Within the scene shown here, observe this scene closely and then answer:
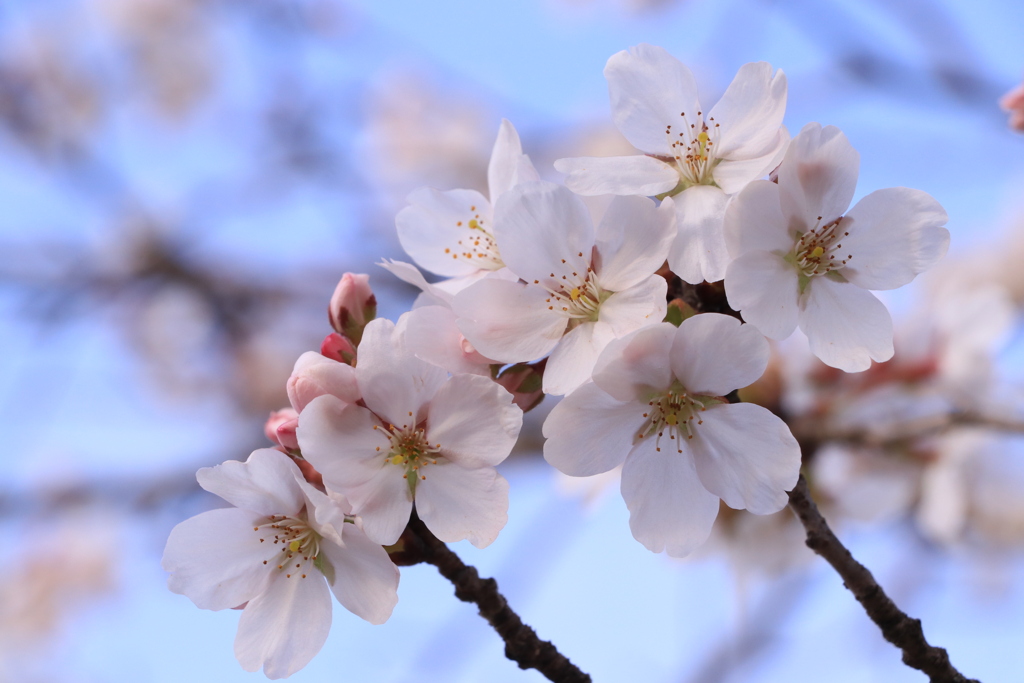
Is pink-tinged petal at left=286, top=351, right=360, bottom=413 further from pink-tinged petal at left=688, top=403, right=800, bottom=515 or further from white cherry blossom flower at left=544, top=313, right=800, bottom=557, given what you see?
pink-tinged petal at left=688, top=403, right=800, bottom=515

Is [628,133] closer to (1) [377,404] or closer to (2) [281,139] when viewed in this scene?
(1) [377,404]

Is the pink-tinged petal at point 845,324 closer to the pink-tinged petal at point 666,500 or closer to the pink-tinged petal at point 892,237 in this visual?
the pink-tinged petal at point 892,237

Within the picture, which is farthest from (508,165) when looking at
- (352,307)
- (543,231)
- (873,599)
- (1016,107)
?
(1016,107)

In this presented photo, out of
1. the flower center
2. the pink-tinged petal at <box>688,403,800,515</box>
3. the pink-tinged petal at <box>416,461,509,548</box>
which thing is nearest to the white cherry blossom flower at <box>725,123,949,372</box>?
the pink-tinged petal at <box>688,403,800,515</box>

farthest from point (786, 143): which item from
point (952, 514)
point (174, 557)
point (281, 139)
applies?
point (281, 139)

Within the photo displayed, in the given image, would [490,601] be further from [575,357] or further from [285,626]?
[575,357]

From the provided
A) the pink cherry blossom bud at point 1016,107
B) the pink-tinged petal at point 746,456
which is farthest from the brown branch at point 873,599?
the pink cherry blossom bud at point 1016,107
